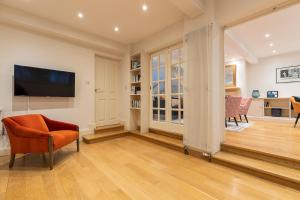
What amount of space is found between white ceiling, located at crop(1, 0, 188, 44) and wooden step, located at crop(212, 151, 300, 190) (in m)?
2.80

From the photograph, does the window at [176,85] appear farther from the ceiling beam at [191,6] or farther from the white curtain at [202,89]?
the ceiling beam at [191,6]

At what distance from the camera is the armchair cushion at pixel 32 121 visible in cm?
255

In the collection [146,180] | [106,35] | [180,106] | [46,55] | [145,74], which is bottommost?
[146,180]

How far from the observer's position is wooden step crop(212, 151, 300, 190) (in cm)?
183

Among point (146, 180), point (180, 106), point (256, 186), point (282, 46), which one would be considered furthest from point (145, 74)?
point (282, 46)

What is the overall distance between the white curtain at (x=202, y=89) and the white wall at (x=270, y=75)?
498cm

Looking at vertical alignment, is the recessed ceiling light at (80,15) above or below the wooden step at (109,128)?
above

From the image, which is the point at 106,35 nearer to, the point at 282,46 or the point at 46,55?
the point at 46,55

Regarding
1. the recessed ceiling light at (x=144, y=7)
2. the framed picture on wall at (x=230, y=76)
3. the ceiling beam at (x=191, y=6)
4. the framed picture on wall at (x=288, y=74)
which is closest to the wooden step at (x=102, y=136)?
the recessed ceiling light at (x=144, y=7)

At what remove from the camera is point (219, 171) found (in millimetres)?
2219

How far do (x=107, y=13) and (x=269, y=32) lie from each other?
408 centimetres

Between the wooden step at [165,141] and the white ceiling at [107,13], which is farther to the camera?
the wooden step at [165,141]

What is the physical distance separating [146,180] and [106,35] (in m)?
3.57

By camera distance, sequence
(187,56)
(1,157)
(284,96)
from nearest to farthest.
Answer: (1,157) < (187,56) < (284,96)
